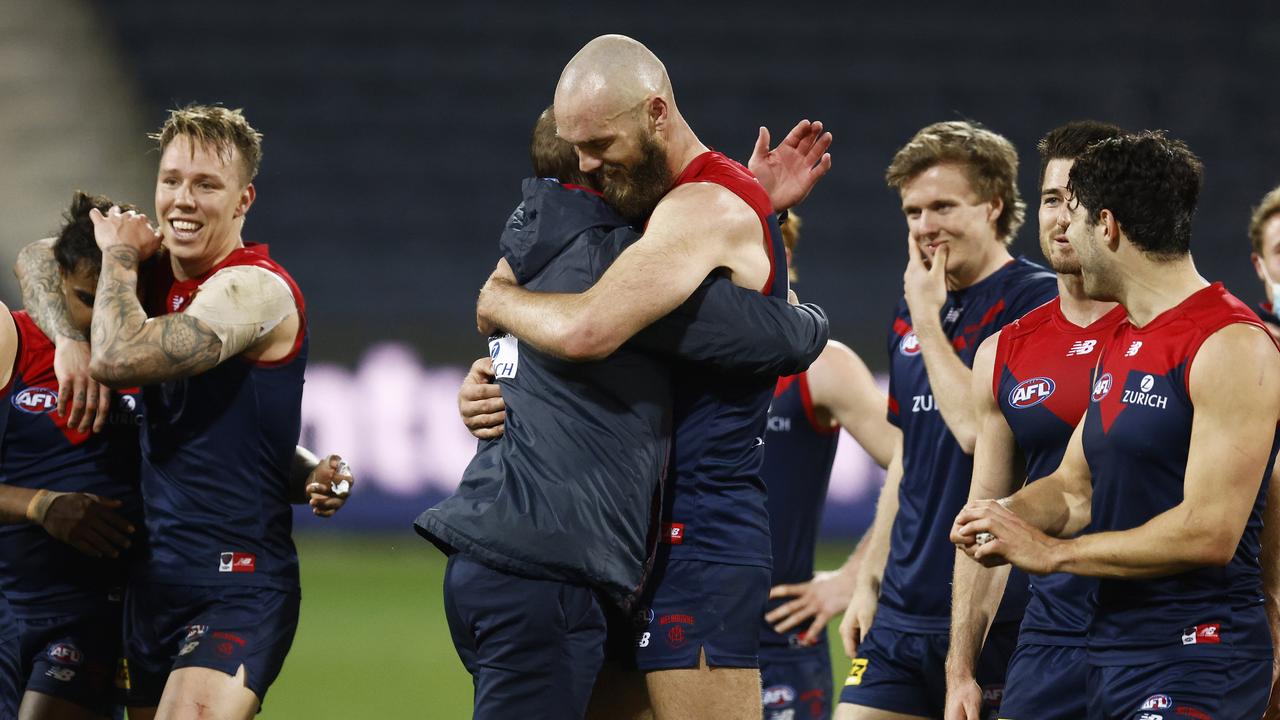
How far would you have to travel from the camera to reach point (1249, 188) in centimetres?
1850

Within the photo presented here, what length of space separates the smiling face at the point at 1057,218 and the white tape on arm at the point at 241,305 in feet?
8.37

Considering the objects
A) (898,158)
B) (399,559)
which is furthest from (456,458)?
(898,158)

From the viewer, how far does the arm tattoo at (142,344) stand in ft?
16.0

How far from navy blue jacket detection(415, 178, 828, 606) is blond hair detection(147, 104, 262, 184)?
1.77 meters

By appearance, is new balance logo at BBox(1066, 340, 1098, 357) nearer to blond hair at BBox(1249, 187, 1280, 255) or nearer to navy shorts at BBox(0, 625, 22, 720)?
blond hair at BBox(1249, 187, 1280, 255)

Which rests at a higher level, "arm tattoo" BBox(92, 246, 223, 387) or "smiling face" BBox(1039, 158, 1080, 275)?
"smiling face" BBox(1039, 158, 1080, 275)

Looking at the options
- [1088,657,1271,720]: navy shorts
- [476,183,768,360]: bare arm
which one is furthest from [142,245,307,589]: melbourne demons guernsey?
[1088,657,1271,720]: navy shorts

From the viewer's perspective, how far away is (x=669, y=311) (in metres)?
3.98

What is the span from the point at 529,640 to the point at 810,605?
212 centimetres

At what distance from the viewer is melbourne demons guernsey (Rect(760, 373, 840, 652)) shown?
6.14m

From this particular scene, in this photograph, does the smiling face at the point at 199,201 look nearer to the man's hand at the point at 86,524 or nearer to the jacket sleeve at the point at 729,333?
the man's hand at the point at 86,524

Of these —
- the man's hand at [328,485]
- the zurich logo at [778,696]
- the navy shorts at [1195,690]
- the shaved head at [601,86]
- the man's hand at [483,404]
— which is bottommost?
the zurich logo at [778,696]

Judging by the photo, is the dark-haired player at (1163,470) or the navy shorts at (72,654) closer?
the dark-haired player at (1163,470)

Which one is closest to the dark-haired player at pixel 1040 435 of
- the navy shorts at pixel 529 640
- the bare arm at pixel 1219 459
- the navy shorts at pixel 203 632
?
the bare arm at pixel 1219 459
